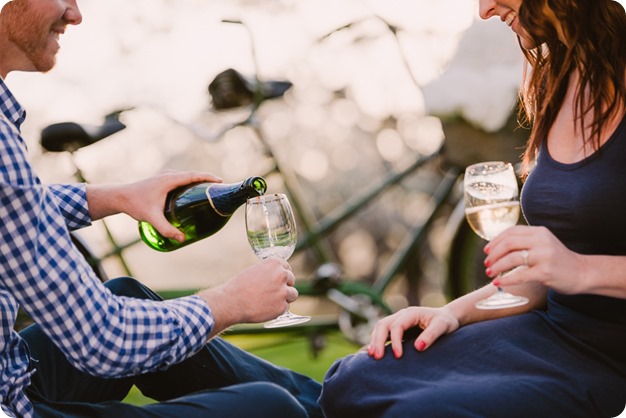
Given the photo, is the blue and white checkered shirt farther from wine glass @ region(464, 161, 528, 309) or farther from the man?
wine glass @ region(464, 161, 528, 309)

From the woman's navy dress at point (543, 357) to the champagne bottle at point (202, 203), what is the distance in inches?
17.0

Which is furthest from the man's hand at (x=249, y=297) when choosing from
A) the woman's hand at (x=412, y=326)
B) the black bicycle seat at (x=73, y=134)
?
the black bicycle seat at (x=73, y=134)

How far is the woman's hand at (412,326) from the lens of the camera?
1.73 meters

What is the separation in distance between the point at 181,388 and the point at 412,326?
50 centimetres

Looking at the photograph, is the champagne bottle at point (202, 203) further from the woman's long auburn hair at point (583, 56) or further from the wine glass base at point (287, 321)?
the woman's long auburn hair at point (583, 56)

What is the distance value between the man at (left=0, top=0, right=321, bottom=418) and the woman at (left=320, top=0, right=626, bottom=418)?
216mm

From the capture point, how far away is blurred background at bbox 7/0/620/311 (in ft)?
13.1

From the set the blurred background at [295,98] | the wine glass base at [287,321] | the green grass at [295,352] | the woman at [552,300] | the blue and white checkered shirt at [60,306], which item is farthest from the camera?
the green grass at [295,352]

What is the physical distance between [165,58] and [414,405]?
8067 millimetres

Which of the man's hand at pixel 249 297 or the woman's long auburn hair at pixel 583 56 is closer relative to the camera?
the man's hand at pixel 249 297

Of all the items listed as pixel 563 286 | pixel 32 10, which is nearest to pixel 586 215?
pixel 563 286

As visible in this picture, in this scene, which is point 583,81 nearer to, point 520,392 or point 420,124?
point 520,392

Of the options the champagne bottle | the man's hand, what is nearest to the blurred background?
the champagne bottle

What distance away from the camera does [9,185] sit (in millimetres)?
1382
